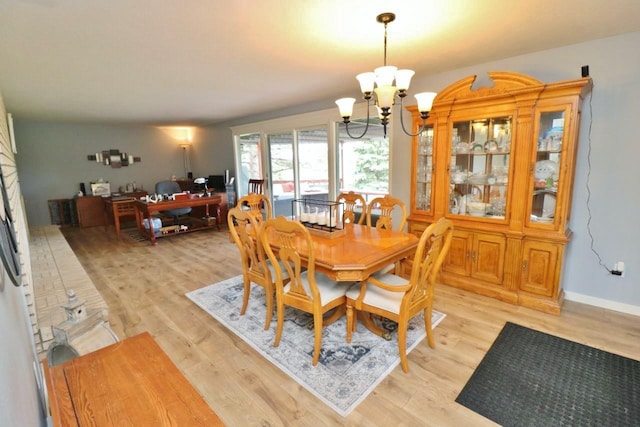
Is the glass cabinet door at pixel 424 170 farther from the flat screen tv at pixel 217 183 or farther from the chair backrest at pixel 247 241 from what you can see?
the flat screen tv at pixel 217 183

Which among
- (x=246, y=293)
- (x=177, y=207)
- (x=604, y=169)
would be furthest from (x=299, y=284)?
(x=177, y=207)

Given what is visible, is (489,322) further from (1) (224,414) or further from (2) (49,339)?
(2) (49,339)

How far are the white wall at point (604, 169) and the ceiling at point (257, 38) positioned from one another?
171mm

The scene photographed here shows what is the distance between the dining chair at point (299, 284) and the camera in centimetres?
199

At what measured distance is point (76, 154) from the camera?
22.5ft

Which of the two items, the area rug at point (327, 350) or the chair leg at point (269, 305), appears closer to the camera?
the area rug at point (327, 350)

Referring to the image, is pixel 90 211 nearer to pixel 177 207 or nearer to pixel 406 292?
pixel 177 207

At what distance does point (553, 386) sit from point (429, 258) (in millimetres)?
1076

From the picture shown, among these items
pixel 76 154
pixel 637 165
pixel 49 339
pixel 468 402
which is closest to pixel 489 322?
pixel 468 402

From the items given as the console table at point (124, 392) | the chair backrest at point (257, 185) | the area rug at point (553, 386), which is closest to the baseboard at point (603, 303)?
the area rug at point (553, 386)

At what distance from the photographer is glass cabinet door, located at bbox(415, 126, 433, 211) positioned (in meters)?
3.38

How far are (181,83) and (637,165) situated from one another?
450cm

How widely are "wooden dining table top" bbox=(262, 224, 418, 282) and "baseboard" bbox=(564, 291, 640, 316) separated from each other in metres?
1.80

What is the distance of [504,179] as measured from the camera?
296 centimetres
